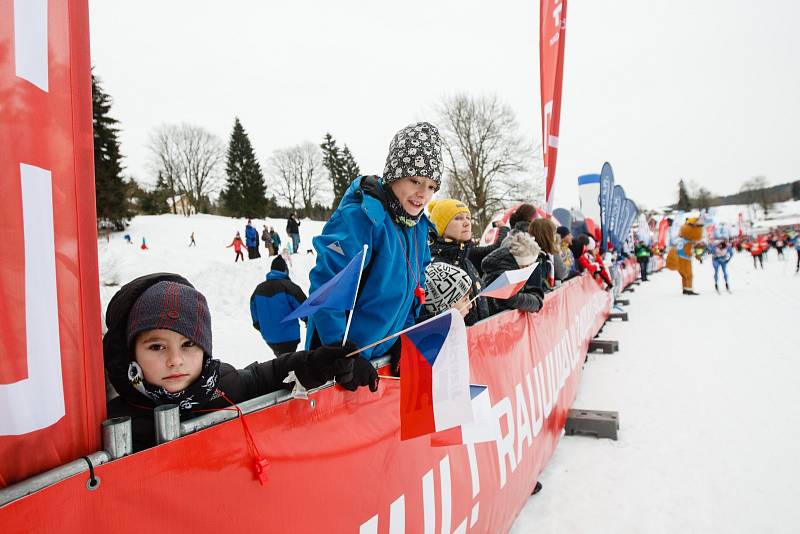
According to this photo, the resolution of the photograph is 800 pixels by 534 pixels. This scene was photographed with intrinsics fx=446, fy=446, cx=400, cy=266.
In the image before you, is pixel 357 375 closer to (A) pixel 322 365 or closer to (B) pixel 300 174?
(A) pixel 322 365

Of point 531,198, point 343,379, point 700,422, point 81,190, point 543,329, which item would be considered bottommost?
point 700,422

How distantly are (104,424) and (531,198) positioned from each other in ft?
109

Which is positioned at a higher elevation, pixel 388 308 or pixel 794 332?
pixel 388 308

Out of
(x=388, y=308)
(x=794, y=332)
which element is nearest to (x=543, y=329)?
(x=388, y=308)

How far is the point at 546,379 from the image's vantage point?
3.55 metres

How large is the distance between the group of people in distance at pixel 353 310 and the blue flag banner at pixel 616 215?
10.4 m

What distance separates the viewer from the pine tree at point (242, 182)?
48.5 metres

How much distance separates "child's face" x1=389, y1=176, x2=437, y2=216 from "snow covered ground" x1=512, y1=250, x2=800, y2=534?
6.79 feet

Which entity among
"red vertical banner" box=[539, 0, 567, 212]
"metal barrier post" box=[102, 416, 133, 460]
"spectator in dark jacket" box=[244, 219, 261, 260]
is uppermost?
"red vertical banner" box=[539, 0, 567, 212]

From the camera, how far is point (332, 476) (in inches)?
53.1

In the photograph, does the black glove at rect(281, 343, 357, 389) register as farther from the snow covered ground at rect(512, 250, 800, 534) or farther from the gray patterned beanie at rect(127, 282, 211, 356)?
the snow covered ground at rect(512, 250, 800, 534)

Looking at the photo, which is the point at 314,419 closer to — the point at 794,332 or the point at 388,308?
the point at 388,308

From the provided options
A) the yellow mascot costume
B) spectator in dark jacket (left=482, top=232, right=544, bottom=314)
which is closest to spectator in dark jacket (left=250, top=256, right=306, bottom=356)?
spectator in dark jacket (left=482, top=232, right=544, bottom=314)

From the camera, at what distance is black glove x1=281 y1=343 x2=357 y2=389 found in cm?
131
